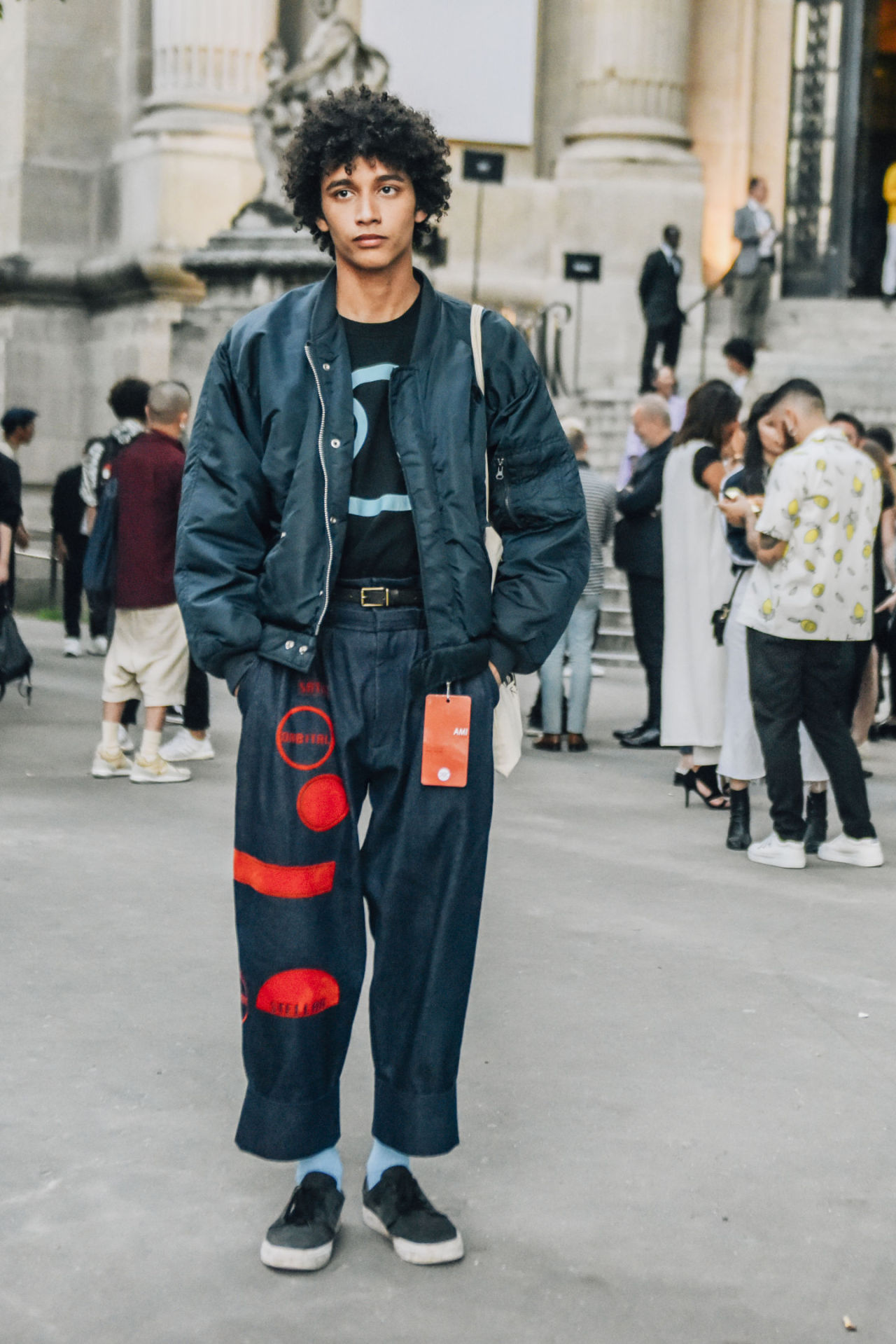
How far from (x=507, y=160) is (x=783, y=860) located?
56.2 feet

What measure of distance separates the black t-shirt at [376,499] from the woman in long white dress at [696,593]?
512 cm

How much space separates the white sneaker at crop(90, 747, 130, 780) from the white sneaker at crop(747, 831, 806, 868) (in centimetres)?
320

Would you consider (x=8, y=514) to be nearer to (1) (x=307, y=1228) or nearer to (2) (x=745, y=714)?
(2) (x=745, y=714)

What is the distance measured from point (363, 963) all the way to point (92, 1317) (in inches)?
32.5

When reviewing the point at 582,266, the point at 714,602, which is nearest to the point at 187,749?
the point at 714,602

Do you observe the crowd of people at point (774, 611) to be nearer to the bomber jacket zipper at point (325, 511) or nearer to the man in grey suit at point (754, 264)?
the bomber jacket zipper at point (325, 511)

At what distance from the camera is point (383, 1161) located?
3631 millimetres

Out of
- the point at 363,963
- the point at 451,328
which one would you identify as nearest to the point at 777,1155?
the point at 363,963

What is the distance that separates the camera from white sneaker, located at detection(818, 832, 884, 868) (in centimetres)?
730

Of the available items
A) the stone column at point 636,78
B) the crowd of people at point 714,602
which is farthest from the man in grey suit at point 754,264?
the crowd of people at point 714,602

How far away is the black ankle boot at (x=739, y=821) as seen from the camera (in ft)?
24.8

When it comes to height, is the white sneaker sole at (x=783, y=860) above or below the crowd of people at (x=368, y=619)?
below

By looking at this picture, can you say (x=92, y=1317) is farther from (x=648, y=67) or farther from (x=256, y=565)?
(x=648, y=67)

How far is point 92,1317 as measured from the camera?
126 inches
